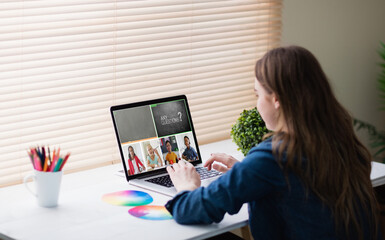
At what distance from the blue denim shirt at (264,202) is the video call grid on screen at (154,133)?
496 mm

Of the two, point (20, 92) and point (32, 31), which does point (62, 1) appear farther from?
point (20, 92)

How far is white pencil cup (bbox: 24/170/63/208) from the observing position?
1.63 m

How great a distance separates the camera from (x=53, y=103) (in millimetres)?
2088

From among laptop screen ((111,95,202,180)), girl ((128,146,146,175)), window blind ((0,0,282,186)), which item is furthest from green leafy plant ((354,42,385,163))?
girl ((128,146,146,175))

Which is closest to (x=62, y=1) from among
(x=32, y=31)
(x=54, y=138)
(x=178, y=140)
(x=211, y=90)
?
(x=32, y=31)

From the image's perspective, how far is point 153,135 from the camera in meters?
1.99

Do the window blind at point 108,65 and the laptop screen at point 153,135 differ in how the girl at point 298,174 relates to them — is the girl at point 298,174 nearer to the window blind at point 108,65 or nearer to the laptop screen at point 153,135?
the laptop screen at point 153,135

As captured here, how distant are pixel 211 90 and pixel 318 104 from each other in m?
1.16

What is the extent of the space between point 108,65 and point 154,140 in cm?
41

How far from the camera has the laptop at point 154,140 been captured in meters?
1.90

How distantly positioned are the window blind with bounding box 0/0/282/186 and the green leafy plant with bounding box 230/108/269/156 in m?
0.45

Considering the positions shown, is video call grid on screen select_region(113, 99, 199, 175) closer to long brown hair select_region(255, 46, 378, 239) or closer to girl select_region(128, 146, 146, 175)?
girl select_region(128, 146, 146, 175)

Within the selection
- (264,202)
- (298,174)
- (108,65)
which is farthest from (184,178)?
(108,65)

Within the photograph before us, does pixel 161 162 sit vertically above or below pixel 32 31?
below
